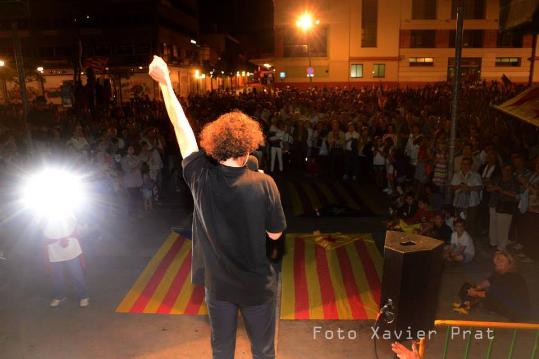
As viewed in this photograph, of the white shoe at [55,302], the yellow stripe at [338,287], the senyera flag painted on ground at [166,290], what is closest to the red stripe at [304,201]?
the yellow stripe at [338,287]

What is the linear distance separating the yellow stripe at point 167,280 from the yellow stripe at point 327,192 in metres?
3.91

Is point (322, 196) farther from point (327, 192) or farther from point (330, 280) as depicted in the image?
point (330, 280)

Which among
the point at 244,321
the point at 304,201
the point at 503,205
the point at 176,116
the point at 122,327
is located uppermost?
the point at 176,116

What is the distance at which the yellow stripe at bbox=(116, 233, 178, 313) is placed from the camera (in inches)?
242

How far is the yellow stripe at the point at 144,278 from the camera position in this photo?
6137 mm

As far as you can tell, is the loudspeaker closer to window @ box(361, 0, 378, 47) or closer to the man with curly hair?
the man with curly hair

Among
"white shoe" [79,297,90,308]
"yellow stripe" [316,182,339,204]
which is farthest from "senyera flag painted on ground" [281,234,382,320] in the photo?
"white shoe" [79,297,90,308]

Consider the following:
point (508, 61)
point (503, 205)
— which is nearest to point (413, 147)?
point (503, 205)

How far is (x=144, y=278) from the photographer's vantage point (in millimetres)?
6977

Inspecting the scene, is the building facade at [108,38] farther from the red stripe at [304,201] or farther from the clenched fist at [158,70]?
the clenched fist at [158,70]

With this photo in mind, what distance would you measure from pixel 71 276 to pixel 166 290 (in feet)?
4.12

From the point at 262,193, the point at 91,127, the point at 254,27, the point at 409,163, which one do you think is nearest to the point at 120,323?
the point at 262,193

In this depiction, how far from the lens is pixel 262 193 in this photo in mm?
2406

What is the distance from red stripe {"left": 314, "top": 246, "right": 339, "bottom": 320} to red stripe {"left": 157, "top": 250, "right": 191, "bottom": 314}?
199 cm
